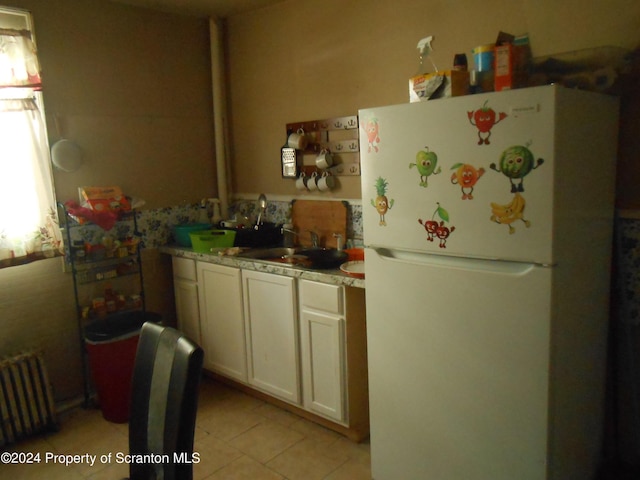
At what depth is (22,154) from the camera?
269 centimetres

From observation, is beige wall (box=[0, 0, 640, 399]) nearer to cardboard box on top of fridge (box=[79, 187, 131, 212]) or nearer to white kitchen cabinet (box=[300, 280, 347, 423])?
cardboard box on top of fridge (box=[79, 187, 131, 212])

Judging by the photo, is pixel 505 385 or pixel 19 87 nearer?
pixel 505 385

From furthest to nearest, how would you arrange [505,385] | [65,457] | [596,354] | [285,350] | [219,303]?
1. [219,303]
2. [285,350]
3. [65,457]
4. [596,354]
5. [505,385]

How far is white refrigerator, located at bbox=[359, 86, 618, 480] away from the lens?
62.4 inches

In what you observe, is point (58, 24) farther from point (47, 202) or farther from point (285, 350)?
point (285, 350)

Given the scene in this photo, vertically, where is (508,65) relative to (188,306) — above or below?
above

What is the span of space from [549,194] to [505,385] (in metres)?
0.68

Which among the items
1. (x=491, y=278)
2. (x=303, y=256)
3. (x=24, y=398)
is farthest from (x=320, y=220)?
(x=24, y=398)

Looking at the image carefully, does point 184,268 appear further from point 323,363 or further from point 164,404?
point 164,404

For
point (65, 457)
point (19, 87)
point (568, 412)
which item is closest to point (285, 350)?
point (65, 457)

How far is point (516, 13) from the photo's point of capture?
7.22 feet

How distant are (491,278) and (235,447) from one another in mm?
1646

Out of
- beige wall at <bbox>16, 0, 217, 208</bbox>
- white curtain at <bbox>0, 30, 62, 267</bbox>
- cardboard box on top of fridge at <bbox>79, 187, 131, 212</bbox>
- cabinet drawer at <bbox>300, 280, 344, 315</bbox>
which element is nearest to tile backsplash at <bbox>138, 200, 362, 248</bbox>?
beige wall at <bbox>16, 0, 217, 208</bbox>

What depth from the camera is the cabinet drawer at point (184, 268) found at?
321 centimetres
